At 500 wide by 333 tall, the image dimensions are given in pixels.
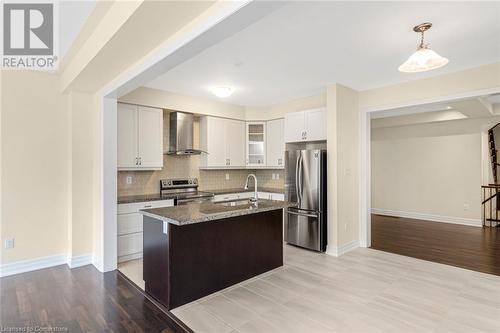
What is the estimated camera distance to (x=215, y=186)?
5828mm

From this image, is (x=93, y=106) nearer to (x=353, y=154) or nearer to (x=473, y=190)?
(x=353, y=154)

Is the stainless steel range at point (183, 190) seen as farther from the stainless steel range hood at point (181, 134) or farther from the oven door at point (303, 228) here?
the oven door at point (303, 228)

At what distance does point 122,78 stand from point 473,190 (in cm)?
780

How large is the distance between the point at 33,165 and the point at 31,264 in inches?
52.7

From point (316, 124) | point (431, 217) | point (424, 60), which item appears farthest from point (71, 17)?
point (431, 217)

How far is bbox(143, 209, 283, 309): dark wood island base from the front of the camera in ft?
9.02

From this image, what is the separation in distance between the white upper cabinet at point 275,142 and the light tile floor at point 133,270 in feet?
10.1

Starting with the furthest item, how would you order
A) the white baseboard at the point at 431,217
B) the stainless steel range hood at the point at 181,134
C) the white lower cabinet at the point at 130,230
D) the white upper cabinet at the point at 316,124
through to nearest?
the white baseboard at the point at 431,217 → the stainless steel range hood at the point at 181,134 → the white upper cabinet at the point at 316,124 → the white lower cabinet at the point at 130,230

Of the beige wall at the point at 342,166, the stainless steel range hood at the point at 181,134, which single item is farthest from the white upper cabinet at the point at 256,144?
the beige wall at the point at 342,166

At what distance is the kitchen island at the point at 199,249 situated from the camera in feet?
8.94

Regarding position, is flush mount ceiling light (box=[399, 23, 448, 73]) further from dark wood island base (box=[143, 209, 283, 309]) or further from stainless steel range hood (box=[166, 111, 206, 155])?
stainless steel range hood (box=[166, 111, 206, 155])

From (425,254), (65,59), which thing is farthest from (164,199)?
(425,254)

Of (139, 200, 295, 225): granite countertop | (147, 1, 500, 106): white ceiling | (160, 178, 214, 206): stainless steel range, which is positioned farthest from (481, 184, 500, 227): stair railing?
(160, 178, 214, 206): stainless steel range

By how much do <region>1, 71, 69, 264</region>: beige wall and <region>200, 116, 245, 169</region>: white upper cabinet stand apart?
2.26 metres
